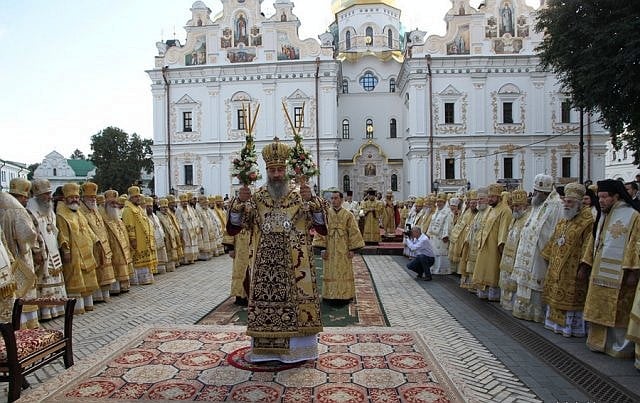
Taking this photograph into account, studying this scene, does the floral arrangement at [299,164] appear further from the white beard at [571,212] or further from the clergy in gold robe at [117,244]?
the clergy in gold robe at [117,244]

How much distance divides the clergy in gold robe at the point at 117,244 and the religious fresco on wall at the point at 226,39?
2700 cm

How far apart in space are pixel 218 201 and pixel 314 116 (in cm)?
1706

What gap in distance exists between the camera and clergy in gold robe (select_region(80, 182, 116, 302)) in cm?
902

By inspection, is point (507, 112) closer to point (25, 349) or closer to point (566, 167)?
point (566, 167)

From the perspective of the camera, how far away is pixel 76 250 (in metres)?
8.23

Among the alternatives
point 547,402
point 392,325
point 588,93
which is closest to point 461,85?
point 588,93

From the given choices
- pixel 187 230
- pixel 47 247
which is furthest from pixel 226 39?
pixel 47 247

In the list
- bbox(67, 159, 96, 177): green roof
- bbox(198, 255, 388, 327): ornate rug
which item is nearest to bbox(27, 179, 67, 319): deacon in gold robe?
→ bbox(198, 255, 388, 327): ornate rug

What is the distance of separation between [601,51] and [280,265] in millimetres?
14229

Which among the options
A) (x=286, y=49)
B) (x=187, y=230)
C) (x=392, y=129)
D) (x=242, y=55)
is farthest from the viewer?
(x=392, y=129)

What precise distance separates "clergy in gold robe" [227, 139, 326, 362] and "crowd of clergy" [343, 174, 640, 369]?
3.03 m

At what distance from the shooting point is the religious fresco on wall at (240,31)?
35000 millimetres

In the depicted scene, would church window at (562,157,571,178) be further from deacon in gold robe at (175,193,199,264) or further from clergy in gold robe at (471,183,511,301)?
clergy in gold robe at (471,183,511,301)

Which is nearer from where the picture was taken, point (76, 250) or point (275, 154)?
point (275, 154)
